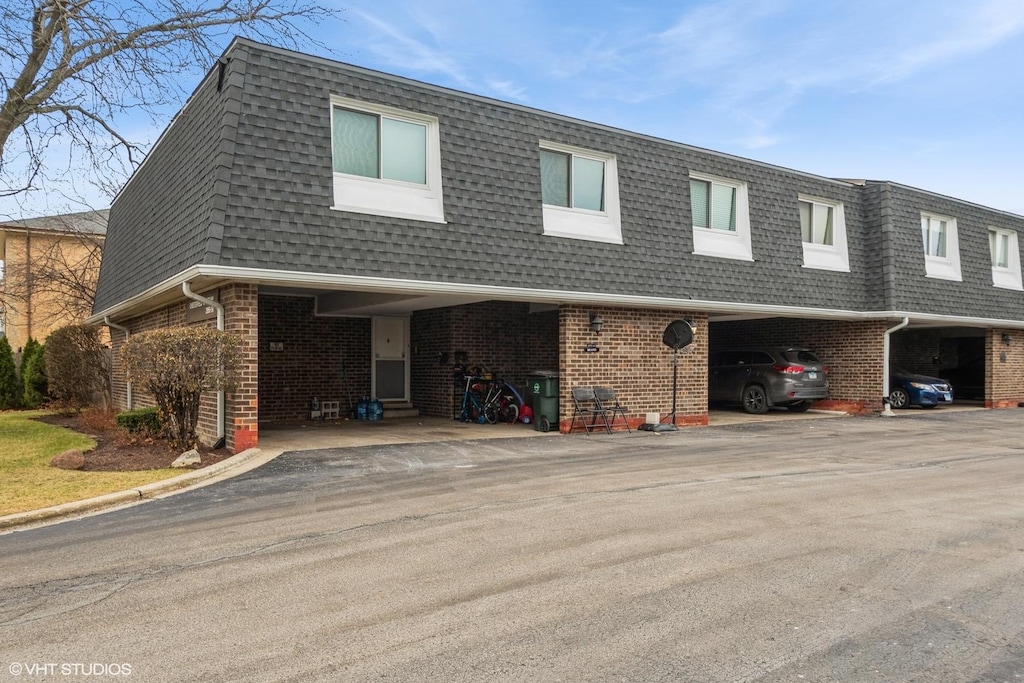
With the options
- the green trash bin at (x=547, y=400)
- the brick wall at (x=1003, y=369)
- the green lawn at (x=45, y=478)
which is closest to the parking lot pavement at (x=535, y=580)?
the green lawn at (x=45, y=478)

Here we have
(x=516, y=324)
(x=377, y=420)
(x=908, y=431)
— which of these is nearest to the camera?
(x=908, y=431)

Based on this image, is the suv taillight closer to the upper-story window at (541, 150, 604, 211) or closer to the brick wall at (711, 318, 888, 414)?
the brick wall at (711, 318, 888, 414)

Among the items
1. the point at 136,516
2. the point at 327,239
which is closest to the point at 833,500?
the point at 136,516

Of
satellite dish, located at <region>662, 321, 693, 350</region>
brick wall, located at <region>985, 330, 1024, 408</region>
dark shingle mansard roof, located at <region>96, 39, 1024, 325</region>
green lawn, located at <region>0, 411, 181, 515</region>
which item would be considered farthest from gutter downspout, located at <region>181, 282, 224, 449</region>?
brick wall, located at <region>985, 330, 1024, 408</region>

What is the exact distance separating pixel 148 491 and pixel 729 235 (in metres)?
12.3

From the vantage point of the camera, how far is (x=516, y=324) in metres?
17.2

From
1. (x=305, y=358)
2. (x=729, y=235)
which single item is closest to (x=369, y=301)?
→ (x=305, y=358)

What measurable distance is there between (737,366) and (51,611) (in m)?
16.6

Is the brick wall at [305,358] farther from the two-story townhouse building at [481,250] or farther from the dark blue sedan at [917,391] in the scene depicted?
the dark blue sedan at [917,391]

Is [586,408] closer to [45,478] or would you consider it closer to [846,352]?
[45,478]

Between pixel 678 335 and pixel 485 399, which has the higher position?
pixel 678 335

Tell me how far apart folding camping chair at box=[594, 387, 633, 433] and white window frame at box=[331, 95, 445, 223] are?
426 cm

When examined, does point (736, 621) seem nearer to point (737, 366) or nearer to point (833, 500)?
point (833, 500)

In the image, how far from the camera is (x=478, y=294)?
12.1 m
